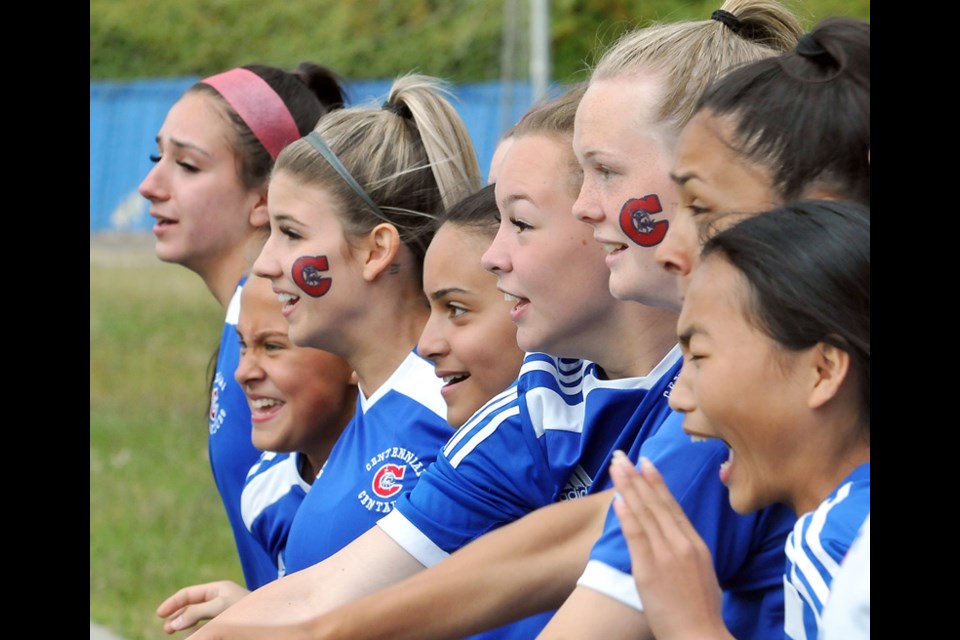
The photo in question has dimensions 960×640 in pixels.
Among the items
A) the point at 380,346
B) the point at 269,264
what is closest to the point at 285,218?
the point at 269,264

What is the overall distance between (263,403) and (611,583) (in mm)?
1763

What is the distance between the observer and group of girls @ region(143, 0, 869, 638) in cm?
176

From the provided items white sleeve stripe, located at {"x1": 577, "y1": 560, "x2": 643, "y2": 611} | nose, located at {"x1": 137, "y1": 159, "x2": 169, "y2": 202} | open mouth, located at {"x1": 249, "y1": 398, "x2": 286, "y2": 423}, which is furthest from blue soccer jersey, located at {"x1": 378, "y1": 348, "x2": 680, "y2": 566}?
nose, located at {"x1": 137, "y1": 159, "x2": 169, "y2": 202}

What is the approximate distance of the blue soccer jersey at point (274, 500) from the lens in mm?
3449

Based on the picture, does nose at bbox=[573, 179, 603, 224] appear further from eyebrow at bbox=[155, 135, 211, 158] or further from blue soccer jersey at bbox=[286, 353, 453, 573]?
eyebrow at bbox=[155, 135, 211, 158]

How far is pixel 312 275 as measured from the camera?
10.5ft

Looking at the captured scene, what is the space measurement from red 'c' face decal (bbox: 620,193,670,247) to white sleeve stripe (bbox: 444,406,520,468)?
1.52 ft


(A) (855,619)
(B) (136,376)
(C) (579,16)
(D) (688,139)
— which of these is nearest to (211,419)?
(D) (688,139)

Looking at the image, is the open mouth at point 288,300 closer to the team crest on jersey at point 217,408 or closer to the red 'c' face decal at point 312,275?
the red 'c' face decal at point 312,275

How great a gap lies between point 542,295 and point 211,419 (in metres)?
1.84

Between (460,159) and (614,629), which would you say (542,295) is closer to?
(614,629)

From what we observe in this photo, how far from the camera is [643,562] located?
1.75 m

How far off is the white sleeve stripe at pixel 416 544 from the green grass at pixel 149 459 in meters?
3.38

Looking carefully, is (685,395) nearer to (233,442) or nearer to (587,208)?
(587,208)
